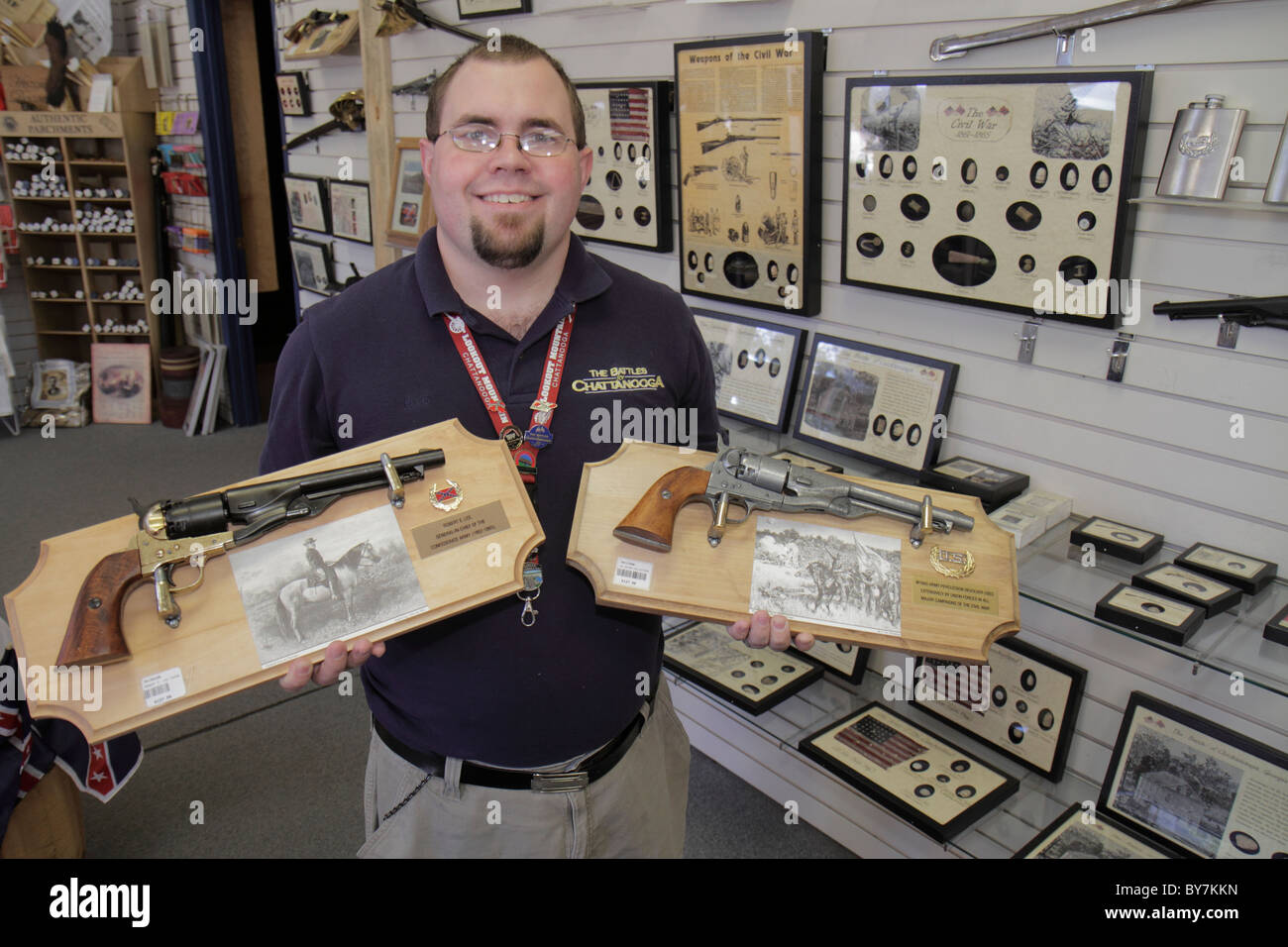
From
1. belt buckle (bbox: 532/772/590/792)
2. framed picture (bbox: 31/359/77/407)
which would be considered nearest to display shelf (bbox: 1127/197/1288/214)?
belt buckle (bbox: 532/772/590/792)

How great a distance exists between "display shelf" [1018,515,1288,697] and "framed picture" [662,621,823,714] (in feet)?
3.37

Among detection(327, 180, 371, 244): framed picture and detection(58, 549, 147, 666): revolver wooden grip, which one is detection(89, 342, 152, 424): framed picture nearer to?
detection(327, 180, 371, 244): framed picture

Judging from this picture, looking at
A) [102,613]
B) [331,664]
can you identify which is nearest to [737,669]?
[331,664]

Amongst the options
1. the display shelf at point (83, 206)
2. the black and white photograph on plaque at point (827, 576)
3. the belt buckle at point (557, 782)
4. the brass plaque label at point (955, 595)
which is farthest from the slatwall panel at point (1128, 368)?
the display shelf at point (83, 206)

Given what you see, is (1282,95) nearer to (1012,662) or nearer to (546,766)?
(1012,662)

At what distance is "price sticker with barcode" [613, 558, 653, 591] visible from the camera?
1.59 m

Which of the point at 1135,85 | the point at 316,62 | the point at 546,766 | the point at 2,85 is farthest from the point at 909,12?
the point at 2,85

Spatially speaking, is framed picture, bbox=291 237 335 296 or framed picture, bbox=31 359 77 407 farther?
framed picture, bbox=31 359 77 407

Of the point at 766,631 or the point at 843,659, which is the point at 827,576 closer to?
the point at 766,631

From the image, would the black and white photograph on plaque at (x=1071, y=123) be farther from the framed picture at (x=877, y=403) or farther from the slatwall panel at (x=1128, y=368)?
the framed picture at (x=877, y=403)

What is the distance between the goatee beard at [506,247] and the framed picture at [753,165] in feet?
3.98

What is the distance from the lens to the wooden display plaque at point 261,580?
54.6 inches

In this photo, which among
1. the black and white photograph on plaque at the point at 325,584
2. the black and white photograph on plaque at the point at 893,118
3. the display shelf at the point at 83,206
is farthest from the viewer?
the display shelf at the point at 83,206

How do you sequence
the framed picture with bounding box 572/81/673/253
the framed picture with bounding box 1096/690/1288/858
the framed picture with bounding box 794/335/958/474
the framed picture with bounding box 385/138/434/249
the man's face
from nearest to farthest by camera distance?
the man's face < the framed picture with bounding box 1096/690/1288/858 < the framed picture with bounding box 794/335/958/474 < the framed picture with bounding box 572/81/673/253 < the framed picture with bounding box 385/138/434/249
